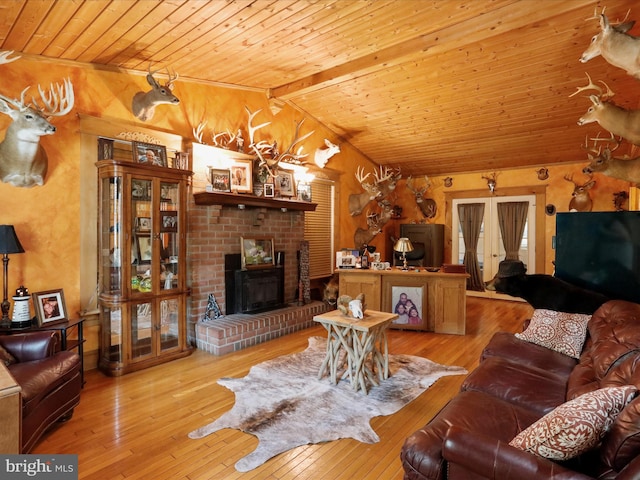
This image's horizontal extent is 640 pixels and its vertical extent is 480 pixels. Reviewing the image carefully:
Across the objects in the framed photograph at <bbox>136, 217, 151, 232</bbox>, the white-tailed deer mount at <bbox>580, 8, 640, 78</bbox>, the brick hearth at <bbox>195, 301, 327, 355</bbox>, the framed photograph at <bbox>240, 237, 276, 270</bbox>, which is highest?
the white-tailed deer mount at <bbox>580, 8, 640, 78</bbox>

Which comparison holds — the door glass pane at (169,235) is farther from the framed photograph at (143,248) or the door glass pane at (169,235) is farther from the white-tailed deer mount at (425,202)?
the white-tailed deer mount at (425,202)

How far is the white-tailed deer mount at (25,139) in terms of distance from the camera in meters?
3.05

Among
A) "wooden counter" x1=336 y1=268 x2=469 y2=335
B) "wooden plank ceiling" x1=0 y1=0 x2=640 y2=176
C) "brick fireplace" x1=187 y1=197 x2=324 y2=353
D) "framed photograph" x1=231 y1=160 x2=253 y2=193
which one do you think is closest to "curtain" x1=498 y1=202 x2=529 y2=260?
"wooden plank ceiling" x1=0 y1=0 x2=640 y2=176

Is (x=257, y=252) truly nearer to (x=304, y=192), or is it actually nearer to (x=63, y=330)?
(x=304, y=192)

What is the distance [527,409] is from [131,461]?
2.49 meters

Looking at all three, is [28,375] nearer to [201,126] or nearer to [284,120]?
[201,126]

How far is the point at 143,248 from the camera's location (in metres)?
3.87

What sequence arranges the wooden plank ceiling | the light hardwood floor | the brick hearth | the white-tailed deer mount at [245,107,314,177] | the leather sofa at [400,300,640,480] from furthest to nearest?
the white-tailed deer mount at [245,107,314,177] → the brick hearth → the wooden plank ceiling → the light hardwood floor → the leather sofa at [400,300,640,480]

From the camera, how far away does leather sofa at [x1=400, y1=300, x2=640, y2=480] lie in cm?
133

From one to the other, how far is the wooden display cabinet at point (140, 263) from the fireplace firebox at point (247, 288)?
82 cm

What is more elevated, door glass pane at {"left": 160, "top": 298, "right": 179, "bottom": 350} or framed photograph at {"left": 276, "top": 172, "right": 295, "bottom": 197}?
framed photograph at {"left": 276, "top": 172, "right": 295, "bottom": 197}

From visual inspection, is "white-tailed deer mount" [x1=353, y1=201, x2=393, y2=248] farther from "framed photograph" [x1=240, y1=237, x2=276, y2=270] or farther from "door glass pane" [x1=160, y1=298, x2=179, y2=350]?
"door glass pane" [x1=160, y1=298, x2=179, y2=350]

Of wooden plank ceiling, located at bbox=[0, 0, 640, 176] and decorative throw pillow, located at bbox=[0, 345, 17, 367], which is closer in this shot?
decorative throw pillow, located at bbox=[0, 345, 17, 367]

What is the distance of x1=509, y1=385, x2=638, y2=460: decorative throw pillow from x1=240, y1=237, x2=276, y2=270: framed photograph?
159 inches
